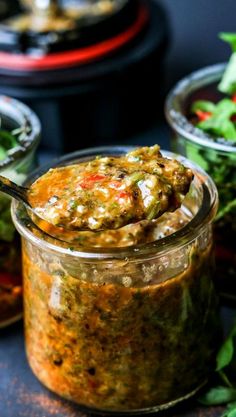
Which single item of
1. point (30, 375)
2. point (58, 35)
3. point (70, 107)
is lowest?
point (30, 375)

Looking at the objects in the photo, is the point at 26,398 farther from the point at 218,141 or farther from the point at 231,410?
the point at 218,141

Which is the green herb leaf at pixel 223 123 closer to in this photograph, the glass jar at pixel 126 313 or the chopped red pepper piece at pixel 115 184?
the glass jar at pixel 126 313

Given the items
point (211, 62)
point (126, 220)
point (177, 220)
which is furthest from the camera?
point (211, 62)

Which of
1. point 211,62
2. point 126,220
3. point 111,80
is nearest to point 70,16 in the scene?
point 111,80

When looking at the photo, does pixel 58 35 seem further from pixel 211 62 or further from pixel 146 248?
pixel 146 248

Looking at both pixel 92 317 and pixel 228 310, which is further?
pixel 228 310

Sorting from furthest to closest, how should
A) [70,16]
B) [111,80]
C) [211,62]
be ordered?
[211,62] → [70,16] → [111,80]
